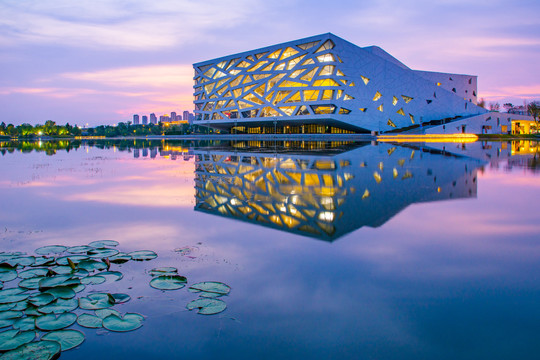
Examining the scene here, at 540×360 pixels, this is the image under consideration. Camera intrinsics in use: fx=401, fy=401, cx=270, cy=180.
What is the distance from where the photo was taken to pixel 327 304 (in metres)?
4.30

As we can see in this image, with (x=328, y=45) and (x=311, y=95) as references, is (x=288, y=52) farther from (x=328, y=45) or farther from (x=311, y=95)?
(x=311, y=95)

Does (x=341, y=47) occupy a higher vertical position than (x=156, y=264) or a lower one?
higher

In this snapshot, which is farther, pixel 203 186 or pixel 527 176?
pixel 527 176

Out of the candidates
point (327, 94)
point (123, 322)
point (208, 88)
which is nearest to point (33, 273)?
point (123, 322)

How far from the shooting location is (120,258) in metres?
5.84

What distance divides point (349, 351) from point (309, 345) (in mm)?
351

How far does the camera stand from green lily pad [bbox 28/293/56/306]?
14.1 feet

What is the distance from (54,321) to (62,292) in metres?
0.67

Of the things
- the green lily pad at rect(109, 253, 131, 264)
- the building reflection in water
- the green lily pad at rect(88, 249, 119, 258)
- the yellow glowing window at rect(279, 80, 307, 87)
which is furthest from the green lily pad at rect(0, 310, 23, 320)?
the yellow glowing window at rect(279, 80, 307, 87)

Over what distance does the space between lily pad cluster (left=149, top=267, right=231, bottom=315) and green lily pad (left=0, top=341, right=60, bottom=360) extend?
1292 millimetres

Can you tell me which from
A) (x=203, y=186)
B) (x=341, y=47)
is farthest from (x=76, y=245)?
(x=341, y=47)

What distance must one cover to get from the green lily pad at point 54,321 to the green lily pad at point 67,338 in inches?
4.0

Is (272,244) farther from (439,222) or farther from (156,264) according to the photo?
(439,222)

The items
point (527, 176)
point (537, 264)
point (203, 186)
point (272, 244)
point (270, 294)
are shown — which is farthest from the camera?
point (527, 176)
